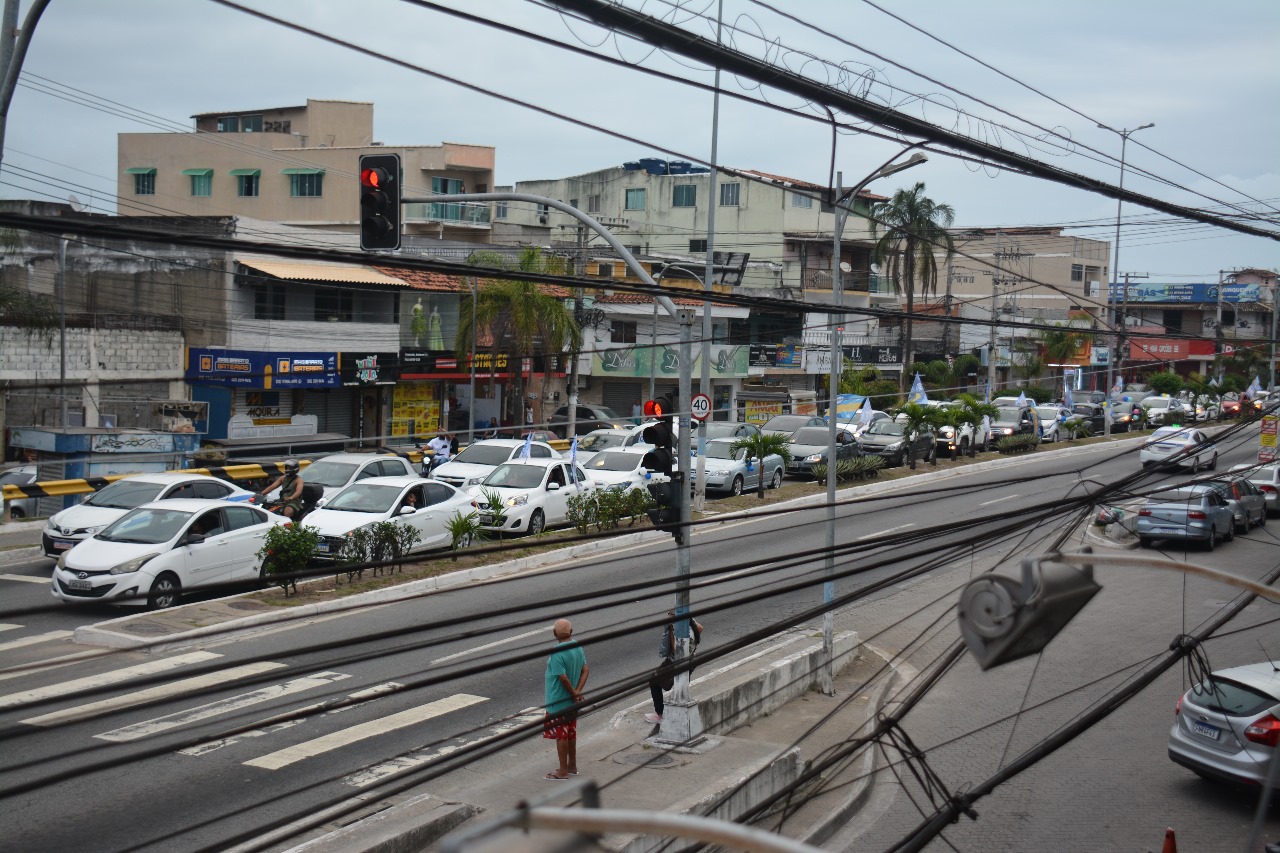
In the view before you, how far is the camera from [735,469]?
3077 centimetres

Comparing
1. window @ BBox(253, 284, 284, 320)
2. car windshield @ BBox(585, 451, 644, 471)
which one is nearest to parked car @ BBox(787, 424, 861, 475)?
car windshield @ BBox(585, 451, 644, 471)

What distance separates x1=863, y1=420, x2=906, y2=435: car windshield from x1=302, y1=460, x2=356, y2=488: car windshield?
1868 centimetres

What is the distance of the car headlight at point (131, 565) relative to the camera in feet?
54.4

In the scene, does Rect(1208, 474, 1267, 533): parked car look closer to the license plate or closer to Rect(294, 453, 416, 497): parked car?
the license plate

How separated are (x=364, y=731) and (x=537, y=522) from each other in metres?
12.0

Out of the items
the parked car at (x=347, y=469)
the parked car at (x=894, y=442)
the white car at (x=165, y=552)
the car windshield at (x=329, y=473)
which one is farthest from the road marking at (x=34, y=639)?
the parked car at (x=894, y=442)

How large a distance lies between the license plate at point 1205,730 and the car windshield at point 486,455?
18291 mm

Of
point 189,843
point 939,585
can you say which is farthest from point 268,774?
point 939,585

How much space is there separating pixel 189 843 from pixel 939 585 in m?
15.3

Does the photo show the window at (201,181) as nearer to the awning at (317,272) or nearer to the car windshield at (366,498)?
the awning at (317,272)

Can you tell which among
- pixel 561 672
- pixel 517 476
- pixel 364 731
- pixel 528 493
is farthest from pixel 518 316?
pixel 561 672

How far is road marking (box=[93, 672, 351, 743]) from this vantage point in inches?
456

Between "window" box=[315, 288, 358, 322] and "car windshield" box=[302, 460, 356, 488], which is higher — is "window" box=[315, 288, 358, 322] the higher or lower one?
the higher one

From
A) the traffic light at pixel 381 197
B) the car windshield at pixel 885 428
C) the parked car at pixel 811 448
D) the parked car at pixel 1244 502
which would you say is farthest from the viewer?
the car windshield at pixel 885 428
